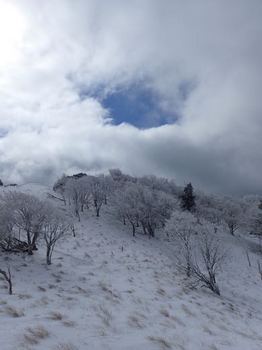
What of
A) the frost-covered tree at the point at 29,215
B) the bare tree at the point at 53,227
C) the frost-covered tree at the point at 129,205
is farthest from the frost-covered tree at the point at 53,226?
the frost-covered tree at the point at 129,205

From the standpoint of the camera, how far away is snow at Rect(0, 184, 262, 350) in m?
11.0

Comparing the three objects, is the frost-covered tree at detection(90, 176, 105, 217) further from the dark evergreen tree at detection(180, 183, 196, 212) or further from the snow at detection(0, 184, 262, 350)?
the snow at detection(0, 184, 262, 350)

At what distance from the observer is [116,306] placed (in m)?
16.3

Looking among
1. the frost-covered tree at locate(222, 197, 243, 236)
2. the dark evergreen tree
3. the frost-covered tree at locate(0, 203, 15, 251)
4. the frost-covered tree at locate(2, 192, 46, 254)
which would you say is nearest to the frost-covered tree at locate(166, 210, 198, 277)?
the frost-covered tree at locate(222, 197, 243, 236)

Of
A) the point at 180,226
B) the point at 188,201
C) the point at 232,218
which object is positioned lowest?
the point at 180,226

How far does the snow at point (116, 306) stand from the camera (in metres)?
11.0

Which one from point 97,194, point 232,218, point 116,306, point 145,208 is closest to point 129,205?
point 145,208

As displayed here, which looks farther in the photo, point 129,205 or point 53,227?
point 129,205

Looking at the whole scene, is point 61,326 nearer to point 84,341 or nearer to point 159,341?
point 84,341

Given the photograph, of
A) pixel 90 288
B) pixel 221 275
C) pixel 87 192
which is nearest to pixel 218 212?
pixel 87 192

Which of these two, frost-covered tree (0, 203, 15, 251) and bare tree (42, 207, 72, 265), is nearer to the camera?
frost-covered tree (0, 203, 15, 251)

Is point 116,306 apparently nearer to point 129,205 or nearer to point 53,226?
point 53,226

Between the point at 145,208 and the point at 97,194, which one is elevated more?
the point at 97,194

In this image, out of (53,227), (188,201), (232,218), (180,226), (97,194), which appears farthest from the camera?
(188,201)
